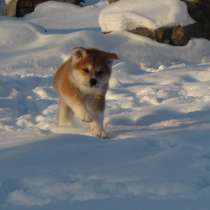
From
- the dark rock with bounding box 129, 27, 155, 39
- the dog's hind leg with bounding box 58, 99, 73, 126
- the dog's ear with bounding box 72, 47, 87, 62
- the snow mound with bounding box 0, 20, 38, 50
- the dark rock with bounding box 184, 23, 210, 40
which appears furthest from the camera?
the dark rock with bounding box 184, 23, 210, 40

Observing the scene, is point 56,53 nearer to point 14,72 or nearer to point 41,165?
point 14,72

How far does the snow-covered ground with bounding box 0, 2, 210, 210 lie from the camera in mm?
4918

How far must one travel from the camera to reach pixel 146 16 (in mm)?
14477

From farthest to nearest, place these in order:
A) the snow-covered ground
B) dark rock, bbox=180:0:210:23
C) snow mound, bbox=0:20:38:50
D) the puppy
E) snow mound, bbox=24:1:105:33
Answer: snow mound, bbox=24:1:105:33
dark rock, bbox=180:0:210:23
snow mound, bbox=0:20:38:50
the puppy
the snow-covered ground

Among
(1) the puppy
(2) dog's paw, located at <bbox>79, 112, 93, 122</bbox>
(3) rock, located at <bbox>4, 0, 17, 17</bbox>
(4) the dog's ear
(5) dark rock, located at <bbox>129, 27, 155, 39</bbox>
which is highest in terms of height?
(4) the dog's ear

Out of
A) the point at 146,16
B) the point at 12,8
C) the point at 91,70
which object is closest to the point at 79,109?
the point at 91,70

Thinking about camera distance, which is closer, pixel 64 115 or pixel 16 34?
pixel 64 115

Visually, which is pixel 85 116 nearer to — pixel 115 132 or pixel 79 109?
pixel 79 109

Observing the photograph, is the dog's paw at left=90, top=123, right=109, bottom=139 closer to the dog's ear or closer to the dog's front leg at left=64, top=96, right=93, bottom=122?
the dog's front leg at left=64, top=96, right=93, bottom=122

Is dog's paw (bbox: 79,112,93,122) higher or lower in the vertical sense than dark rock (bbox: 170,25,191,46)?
higher

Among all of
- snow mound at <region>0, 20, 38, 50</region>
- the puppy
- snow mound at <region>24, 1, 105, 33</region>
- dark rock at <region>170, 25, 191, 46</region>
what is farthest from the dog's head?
snow mound at <region>24, 1, 105, 33</region>

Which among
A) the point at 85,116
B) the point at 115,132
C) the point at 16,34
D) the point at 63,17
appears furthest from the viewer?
the point at 63,17

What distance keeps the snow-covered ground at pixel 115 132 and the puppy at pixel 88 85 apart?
8.6 inches

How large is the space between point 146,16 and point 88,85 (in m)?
7.68
